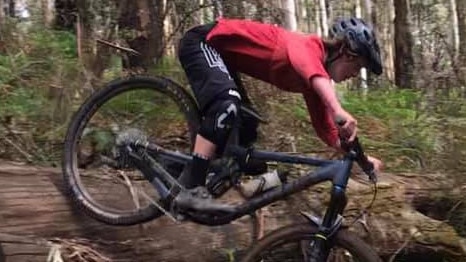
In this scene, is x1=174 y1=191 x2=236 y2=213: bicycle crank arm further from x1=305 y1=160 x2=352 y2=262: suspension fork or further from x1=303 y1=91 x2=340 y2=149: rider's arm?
x1=303 y1=91 x2=340 y2=149: rider's arm

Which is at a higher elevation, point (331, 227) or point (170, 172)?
point (170, 172)

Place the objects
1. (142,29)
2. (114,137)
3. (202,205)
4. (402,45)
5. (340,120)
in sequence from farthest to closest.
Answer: (402,45) → (142,29) → (114,137) → (202,205) → (340,120)

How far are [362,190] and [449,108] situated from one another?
2.87m

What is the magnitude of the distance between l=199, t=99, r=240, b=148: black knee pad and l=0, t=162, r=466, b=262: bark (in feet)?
2.46

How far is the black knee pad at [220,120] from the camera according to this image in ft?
14.6

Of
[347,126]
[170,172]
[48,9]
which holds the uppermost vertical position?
[48,9]

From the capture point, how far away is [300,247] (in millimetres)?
4395

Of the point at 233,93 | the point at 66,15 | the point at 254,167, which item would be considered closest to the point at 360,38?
the point at 233,93

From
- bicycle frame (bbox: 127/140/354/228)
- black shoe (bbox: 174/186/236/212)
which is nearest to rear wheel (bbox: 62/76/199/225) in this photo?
bicycle frame (bbox: 127/140/354/228)

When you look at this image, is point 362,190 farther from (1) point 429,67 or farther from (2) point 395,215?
(1) point 429,67

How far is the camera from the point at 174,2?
824 cm

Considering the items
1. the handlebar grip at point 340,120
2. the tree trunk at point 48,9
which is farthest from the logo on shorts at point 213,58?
the tree trunk at point 48,9

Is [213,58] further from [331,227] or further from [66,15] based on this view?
[66,15]

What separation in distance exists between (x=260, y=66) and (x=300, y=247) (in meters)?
1.11
